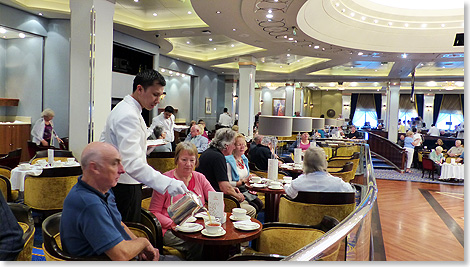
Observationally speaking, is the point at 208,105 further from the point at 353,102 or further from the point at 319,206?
the point at 353,102

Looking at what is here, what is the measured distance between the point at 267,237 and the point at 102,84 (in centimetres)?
416

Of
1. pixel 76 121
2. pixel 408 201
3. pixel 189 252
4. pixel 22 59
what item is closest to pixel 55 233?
pixel 189 252

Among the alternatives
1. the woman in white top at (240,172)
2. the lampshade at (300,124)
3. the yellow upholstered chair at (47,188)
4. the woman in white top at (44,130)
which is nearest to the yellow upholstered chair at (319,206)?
the woman in white top at (240,172)

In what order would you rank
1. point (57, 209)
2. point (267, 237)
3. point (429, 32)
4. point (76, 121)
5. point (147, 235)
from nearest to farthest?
1. point (147, 235)
2. point (267, 237)
3. point (57, 209)
4. point (76, 121)
5. point (429, 32)

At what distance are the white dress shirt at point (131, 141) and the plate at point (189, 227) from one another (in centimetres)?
42

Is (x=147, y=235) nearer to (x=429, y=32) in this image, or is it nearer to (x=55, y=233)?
(x=55, y=233)

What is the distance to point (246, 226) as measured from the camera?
241cm

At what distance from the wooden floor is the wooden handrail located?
258cm

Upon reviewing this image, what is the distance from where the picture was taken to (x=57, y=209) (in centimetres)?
407

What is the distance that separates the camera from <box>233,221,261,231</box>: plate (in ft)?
7.77

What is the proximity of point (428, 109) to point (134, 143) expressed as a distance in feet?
95.4

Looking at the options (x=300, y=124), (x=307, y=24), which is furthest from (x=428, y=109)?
(x=300, y=124)

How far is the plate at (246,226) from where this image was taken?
237 centimetres

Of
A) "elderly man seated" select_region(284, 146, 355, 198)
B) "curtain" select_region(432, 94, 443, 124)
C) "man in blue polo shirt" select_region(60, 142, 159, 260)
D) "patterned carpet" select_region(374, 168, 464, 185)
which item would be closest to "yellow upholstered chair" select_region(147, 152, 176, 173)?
"elderly man seated" select_region(284, 146, 355, 198)
